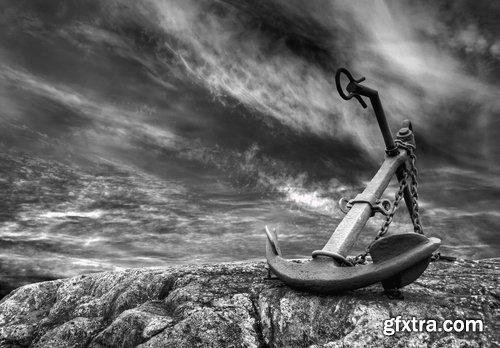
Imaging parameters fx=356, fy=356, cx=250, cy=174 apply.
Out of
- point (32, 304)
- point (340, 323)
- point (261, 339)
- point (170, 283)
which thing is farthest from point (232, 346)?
point (32, 304)

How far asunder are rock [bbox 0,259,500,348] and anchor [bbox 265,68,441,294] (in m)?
0.18

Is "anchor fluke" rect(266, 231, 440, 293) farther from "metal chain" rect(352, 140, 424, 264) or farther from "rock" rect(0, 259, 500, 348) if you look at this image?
"metal chain" rect(352, 140, 424, 264)

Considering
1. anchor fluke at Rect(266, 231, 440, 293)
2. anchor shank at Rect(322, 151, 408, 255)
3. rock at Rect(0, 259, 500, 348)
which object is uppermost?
anchor shank at Rect(322, 151, 408, 255)

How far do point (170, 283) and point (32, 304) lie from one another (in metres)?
2.22

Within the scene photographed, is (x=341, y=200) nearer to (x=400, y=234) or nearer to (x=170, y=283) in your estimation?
(x=400, y=234)

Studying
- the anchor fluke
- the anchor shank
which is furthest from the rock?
the anchor shank

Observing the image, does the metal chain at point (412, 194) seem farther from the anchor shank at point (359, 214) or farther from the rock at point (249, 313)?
the rock at point (249, 313)

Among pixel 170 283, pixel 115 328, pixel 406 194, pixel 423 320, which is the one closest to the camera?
pixel 423 320

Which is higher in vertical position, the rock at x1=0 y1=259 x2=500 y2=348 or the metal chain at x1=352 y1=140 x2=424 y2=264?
the metal chain at x1=352 y1=140 x2=424 y2=264

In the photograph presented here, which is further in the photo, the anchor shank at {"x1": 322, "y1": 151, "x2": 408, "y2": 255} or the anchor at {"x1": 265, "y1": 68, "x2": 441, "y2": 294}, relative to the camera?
the anchor shank at {"x1": 322, "y1": 151, "x2": 408, "y2": 255}

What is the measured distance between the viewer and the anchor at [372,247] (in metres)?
2.74

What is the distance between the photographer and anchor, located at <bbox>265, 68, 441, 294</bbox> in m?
2.74

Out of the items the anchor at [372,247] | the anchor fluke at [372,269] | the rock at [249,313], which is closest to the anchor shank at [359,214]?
the anchor at [372,247]

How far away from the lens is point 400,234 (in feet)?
8.85
